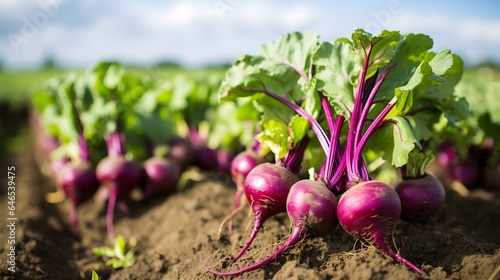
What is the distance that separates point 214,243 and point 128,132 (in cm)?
310

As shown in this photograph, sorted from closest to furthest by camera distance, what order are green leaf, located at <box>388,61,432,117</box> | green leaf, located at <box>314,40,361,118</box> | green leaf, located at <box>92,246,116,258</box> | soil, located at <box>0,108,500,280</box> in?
soil, located at <box>0,108,500,280</box>
green leaf, located at <box>388,61,432,117</box>
green leaf, located at <box>314,40,361,118</box>
green leaf, located at <box>92,246,116,258</box>

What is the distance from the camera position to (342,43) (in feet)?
12.0

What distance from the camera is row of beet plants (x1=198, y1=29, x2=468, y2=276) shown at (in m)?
3.02

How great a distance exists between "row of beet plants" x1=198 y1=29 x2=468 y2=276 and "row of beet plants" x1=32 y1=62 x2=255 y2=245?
1.58 metres

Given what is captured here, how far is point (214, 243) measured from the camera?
363 cm

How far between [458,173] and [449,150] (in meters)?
0.52

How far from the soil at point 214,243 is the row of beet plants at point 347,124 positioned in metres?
0.13

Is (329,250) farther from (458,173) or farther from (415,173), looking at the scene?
(458,173)

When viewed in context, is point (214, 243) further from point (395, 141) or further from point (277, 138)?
point (395, 141)

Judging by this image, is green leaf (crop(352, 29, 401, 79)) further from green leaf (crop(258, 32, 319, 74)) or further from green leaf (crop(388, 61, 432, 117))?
green leaf (crop(258, 32, 319, 74))

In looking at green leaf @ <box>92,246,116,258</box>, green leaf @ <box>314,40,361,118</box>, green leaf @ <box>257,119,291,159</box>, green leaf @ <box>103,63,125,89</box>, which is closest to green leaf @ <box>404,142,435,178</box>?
green leaf @ <box>314,40,361,118</box>

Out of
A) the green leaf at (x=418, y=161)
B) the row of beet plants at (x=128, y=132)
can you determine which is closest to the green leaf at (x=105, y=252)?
the row of beet plants at (x=128, y=132)

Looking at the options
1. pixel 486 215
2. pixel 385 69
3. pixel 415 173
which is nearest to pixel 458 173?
pixel 486 215

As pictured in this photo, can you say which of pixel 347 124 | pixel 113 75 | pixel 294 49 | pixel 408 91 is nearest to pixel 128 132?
pixel 113 75
